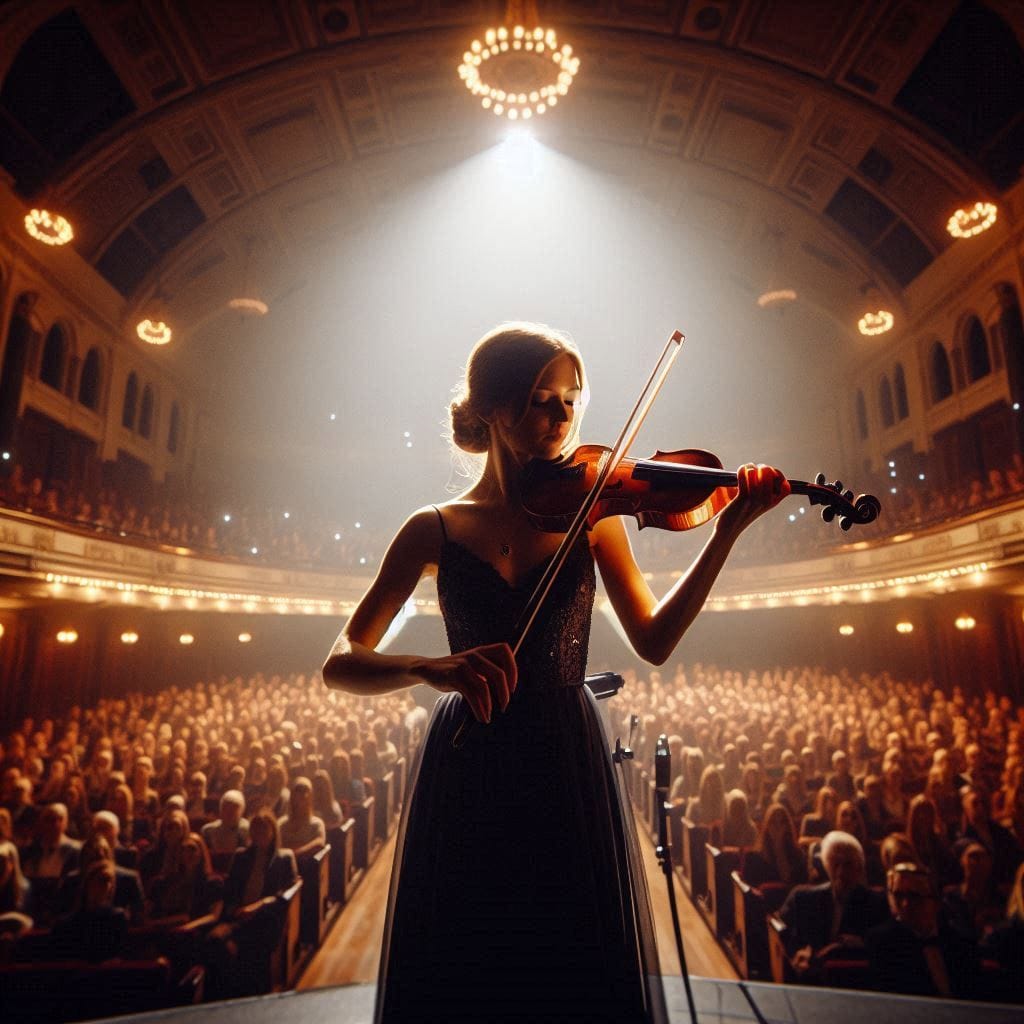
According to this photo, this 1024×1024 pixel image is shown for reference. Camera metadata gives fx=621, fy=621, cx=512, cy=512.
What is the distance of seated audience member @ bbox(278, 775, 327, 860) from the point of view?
6.15 metres

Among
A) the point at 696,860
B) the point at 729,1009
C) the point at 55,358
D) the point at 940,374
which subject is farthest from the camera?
the point at 940,374

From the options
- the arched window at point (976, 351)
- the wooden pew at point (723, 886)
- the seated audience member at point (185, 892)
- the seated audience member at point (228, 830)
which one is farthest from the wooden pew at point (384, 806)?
the arched window at point (976, 351)

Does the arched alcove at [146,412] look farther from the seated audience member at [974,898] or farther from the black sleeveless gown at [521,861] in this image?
the seated audience member at [974,898]

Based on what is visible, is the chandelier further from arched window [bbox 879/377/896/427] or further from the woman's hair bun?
arched window [bbox 879/377/896/427]

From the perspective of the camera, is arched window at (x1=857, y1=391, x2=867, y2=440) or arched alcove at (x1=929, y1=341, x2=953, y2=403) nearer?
arched alcove at (x1=929, y1=341, x2=953, y2=403)

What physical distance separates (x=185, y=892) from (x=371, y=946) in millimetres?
1728

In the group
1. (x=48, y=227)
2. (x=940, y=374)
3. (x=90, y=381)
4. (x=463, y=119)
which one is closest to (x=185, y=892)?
(x=48, y=227)

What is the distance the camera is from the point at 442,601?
54.0 inches

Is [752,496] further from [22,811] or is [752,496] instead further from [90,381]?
[90,381]

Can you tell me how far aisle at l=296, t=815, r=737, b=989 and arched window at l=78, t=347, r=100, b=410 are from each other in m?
10.2

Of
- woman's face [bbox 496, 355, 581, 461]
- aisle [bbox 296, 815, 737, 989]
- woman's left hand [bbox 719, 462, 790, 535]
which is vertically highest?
woman's face [bbox 496, 355, 581, 461]

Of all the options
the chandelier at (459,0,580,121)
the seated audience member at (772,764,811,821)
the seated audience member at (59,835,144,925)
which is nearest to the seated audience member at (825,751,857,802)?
A: the seated audience member at (772,764,811,821)

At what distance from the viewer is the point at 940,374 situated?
1159cm

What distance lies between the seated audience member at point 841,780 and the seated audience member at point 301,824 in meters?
5.40
